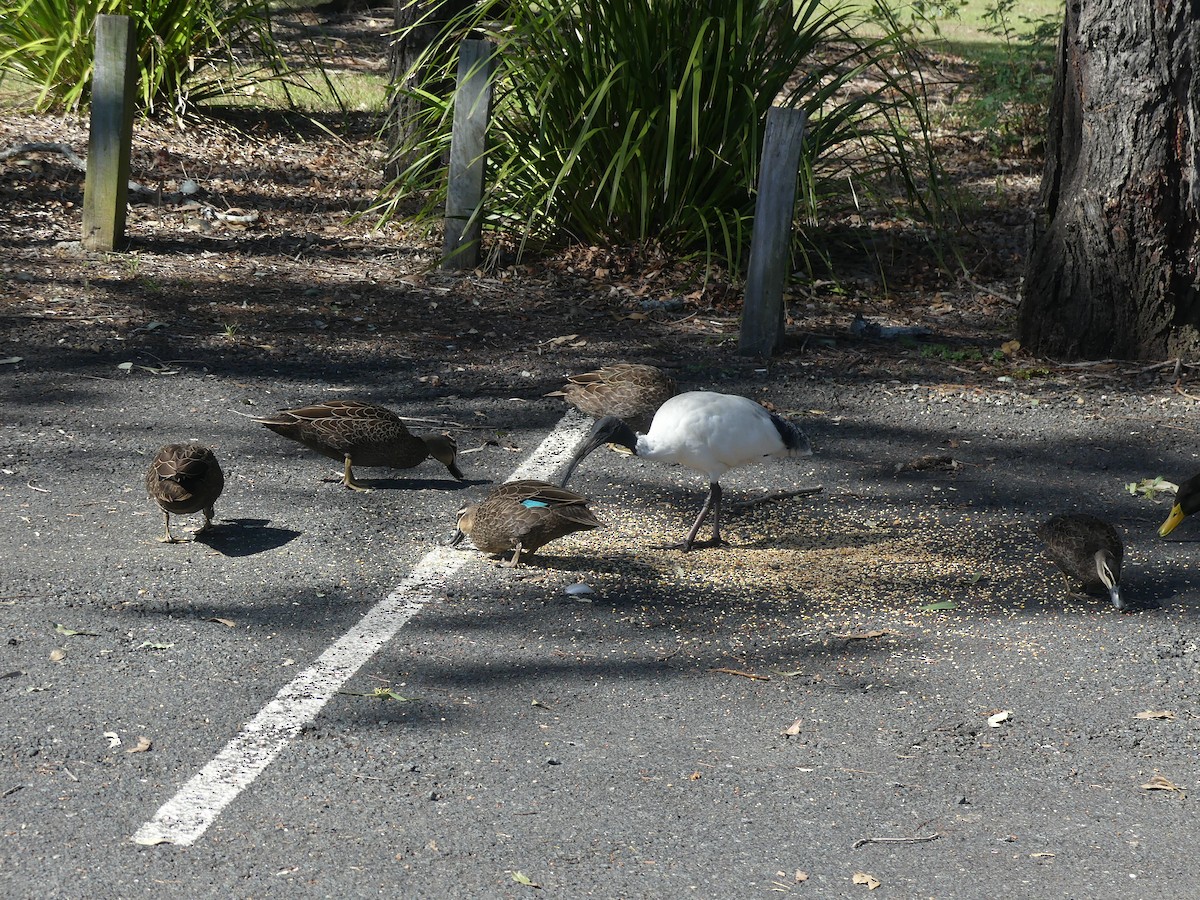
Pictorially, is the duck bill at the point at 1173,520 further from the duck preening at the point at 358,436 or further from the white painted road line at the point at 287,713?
the duck preening at the point at 358,436

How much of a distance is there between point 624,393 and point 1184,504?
2888 mm

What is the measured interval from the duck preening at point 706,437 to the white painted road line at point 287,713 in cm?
91

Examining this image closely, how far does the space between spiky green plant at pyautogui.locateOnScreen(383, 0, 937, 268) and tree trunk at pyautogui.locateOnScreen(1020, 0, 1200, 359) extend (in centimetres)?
156

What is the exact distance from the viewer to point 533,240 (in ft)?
34.7

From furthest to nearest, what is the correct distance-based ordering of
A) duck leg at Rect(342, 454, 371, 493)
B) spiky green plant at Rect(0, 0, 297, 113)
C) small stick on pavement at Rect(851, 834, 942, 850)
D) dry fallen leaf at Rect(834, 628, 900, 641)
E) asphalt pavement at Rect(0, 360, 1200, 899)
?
spiky green plant at Rect(0, 0, 297, 113), duck leg at Rect(342, 454, 371, 493), dry fallen leaf at Rect(834, 628, 900, 641), small stick on pavement at Rect(851, 834, 942, 850), asphalt pavement at Rect(0, 360, 1200, 899)

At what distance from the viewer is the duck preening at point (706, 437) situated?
582 cm

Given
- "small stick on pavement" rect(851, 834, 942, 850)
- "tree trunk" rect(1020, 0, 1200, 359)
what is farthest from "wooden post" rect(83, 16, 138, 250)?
"small stick on pavement" rect(851, 834, 942, 850)

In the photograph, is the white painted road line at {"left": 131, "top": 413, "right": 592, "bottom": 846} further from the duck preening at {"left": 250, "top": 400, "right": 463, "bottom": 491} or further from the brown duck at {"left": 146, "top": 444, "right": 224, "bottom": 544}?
the brown duck at {"left": 146, "top": 444, "right": 224, "bottom": 544}

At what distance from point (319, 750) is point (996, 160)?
1238 cm

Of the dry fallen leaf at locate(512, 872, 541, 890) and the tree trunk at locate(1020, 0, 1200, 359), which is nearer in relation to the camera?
the dry fallen leaf at locate(512, 872, 541, 890)

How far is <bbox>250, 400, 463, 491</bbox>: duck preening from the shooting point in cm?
630

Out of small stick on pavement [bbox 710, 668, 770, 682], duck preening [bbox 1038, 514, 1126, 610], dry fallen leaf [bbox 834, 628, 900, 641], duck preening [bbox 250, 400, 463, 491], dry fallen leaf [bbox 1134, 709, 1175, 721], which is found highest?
duck preening [bbox 1038, 514, 1126, 610]

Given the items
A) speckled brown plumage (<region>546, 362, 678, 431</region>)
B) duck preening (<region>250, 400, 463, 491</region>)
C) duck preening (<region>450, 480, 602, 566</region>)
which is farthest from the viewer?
speckled brown plumage (<region>546, 362, 678, 431</region>)

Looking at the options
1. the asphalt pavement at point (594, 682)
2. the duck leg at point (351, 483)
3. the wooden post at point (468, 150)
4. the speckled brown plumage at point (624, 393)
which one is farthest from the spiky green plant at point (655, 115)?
the duck leg at point (351, 483)
